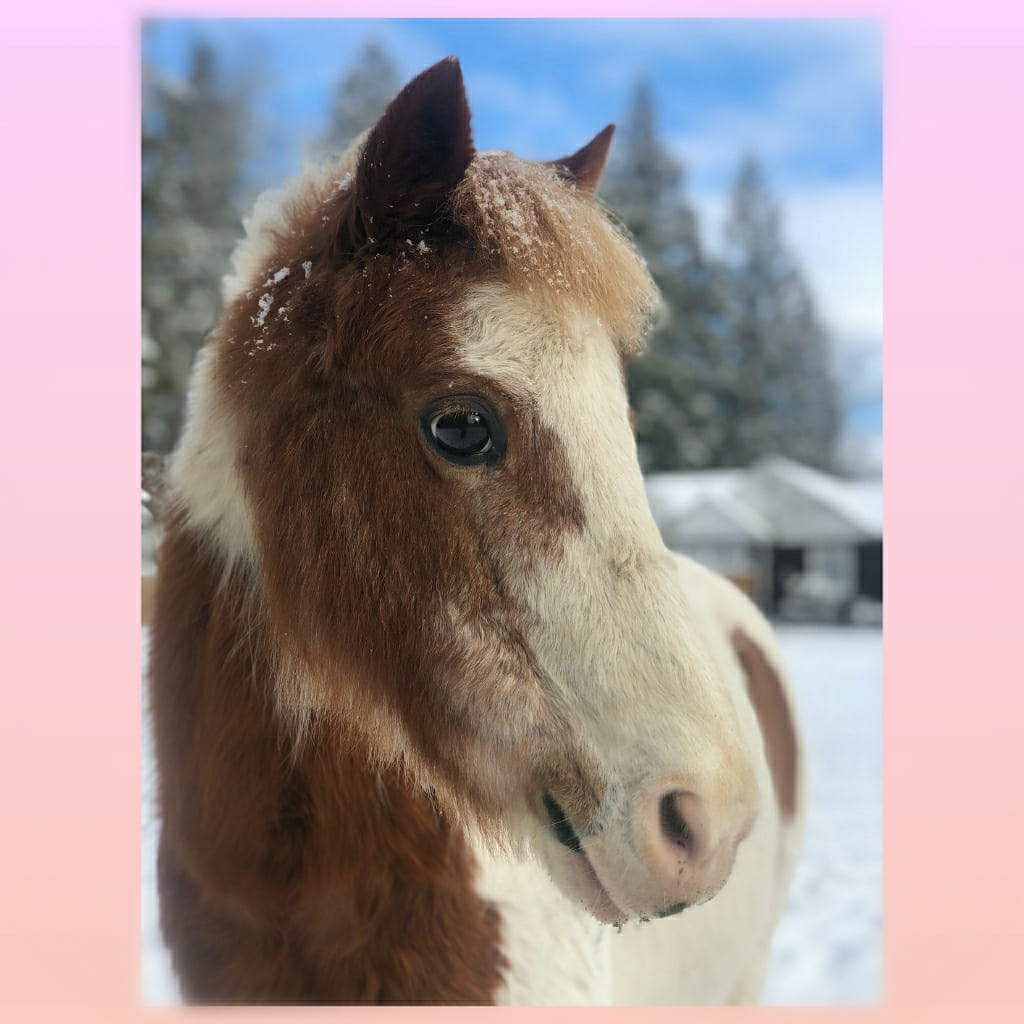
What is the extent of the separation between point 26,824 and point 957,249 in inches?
81.1

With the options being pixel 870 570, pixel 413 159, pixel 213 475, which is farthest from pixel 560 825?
pixel 870 570

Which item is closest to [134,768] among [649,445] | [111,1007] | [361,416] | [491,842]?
Answer: [111,1007]

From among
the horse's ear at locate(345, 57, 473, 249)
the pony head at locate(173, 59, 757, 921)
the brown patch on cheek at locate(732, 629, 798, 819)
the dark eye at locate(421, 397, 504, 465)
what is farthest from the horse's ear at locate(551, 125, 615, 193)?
the brown patch on cheek at locate(732, 629, 798, 819)

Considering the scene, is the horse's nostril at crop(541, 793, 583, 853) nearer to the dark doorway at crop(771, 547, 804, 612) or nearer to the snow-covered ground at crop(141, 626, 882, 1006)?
the snow-covered ground at crop(141, 626, 882, 1006)

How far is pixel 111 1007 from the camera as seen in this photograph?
163cm

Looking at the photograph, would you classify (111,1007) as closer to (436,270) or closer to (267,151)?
(436,270)

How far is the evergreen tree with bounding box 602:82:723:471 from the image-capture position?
183cm

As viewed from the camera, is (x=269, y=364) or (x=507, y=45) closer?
(x=269, y=364)

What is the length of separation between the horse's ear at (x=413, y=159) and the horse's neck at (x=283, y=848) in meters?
0.50

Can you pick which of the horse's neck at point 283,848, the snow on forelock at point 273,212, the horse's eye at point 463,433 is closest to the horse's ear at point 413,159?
the snow on forelock at point 273,212

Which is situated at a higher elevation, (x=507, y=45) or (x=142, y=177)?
(x=507, y=45)

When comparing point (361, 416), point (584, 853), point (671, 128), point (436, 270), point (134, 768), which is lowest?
point (134, 768)

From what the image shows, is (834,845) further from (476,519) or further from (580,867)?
(476,519)

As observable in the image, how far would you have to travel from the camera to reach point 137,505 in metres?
1.66
